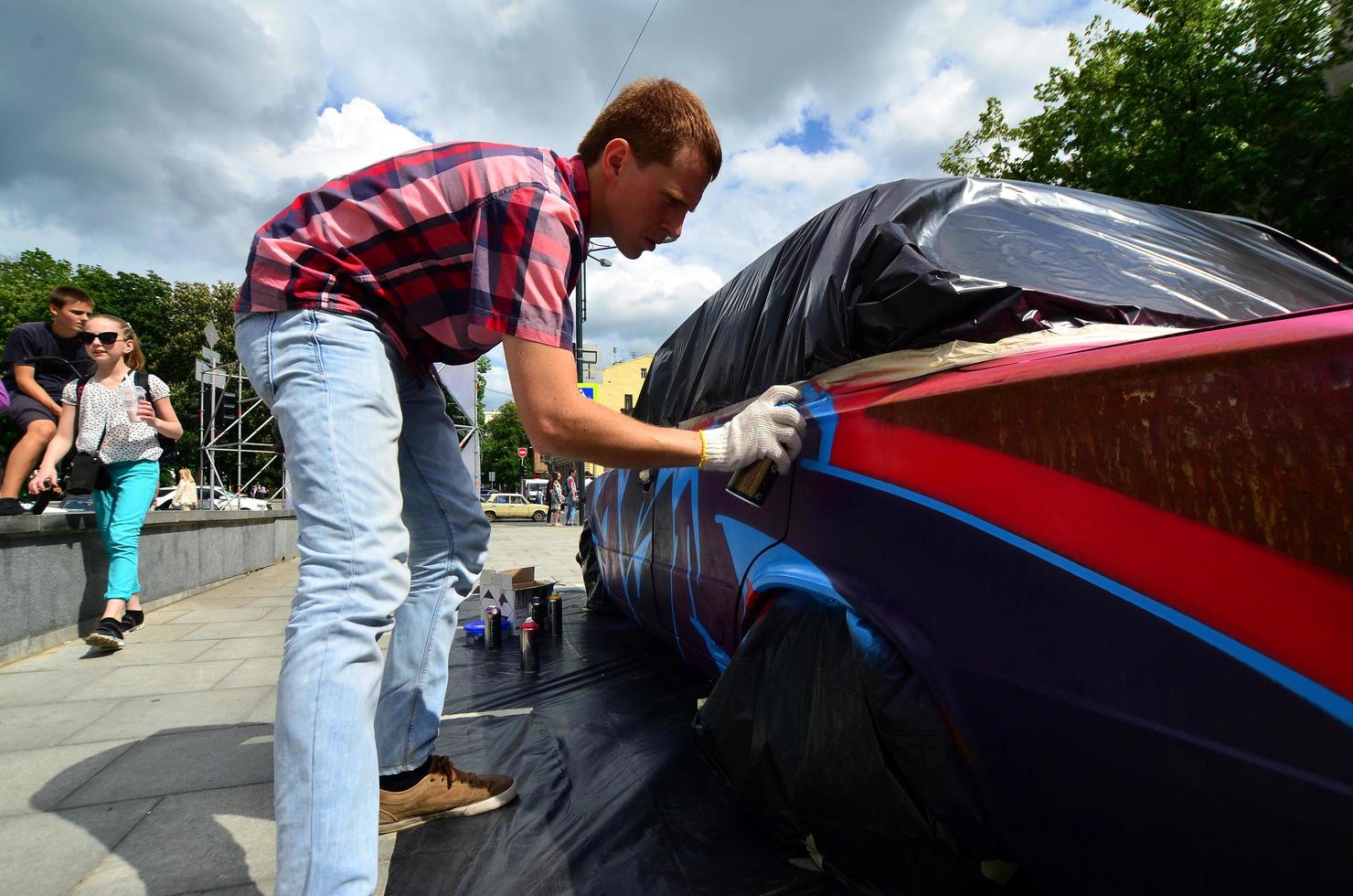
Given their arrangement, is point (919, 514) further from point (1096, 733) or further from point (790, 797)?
point (790, 797)

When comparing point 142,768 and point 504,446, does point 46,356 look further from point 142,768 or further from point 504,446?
point 504,446

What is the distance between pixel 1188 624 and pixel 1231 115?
1519 cm

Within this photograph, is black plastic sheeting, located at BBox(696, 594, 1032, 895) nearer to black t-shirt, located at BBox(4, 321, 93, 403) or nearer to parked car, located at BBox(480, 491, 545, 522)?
black t-shirt, located at BBox(4, 321, 93, 403)

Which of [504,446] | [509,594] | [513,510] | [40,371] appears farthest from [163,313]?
[509,594]

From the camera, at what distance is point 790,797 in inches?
56.2

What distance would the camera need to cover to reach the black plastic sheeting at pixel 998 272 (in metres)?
1.29

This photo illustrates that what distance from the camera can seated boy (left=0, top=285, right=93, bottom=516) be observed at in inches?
170

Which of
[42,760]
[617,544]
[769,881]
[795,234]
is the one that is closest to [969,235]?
[795,234]

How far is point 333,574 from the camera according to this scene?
1.29 metres

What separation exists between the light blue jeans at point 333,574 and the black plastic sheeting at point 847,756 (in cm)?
75

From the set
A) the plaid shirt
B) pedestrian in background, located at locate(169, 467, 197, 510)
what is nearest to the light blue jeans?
the plaid shirt

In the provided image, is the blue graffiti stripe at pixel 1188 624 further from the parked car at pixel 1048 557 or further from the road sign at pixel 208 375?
the road sign at pixel 208 375

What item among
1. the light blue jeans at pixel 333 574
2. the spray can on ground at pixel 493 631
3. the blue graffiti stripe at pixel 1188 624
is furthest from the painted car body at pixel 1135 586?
the spray can on ground at pixel 493 631

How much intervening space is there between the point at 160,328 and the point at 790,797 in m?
36.9
